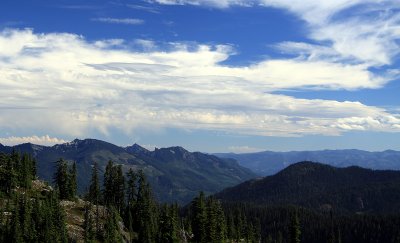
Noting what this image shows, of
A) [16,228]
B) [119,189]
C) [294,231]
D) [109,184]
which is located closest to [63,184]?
[109,184]

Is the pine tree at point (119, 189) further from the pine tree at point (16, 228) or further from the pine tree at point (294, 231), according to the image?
the pine tree at point (294, 231)

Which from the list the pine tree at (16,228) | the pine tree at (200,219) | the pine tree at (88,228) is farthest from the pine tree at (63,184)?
the pine tree at (200,219)

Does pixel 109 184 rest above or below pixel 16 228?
above

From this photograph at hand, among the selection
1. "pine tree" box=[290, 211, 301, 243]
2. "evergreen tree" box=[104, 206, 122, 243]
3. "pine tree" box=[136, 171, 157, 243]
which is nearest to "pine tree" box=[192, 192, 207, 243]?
"pine tree" box=[136, 171, 157, 243]

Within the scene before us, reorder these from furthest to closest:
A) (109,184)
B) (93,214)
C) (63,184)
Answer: (63,184) < (109,184) < (93,214)

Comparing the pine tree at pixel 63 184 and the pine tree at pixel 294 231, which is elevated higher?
the pine tree at pixel 63 184

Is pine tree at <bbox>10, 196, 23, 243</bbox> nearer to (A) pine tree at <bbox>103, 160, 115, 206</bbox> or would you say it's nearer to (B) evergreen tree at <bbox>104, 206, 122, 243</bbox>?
(B) evergreen tree at <bbox>104, 206, 122, 243</bbox>

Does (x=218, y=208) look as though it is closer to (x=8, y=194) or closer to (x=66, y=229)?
(x=66, y=229)

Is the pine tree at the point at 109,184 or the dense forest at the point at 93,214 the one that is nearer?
the dense forest at the point at 93,214

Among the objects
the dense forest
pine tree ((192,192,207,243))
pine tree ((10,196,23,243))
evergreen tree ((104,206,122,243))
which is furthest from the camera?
pine tree ((192,192,207,243))

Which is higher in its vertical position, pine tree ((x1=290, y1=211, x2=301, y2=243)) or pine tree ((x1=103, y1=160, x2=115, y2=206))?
pine tree ((x1=103, y1=160, x2=115, y2=206))

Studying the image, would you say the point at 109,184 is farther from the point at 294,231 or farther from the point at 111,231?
the point at 294,231

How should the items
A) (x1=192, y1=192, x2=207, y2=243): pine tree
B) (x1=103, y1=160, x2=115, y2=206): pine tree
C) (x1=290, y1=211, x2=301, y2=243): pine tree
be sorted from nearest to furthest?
(x1=192, y1=192, x2=207, y2=243): pine tree < (x1=290, y1=211, x2=301, y2=243): pine tree < (x1=103, y1=160, x2=115, y2=206): pine tree

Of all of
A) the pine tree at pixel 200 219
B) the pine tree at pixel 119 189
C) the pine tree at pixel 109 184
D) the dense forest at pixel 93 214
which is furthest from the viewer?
the pine tree at pixel 119 189
